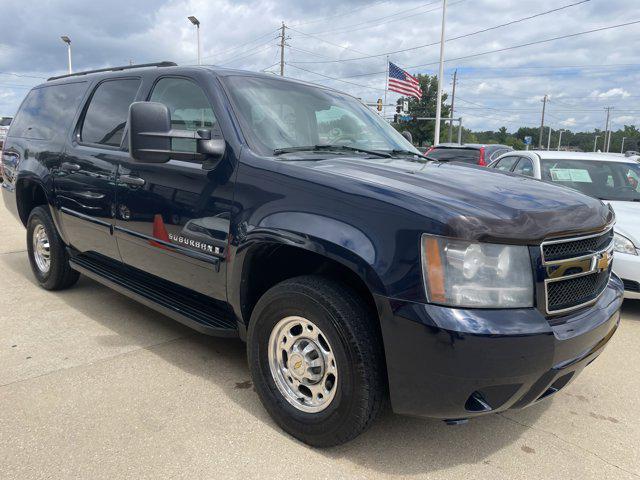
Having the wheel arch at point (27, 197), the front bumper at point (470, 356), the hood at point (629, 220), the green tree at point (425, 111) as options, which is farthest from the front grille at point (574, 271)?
the green tree at point (425, 111)

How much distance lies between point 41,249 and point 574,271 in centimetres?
474

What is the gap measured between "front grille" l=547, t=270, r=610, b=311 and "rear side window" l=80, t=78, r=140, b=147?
10.1 ft

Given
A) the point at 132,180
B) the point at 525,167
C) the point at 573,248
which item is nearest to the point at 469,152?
the point at 525,167

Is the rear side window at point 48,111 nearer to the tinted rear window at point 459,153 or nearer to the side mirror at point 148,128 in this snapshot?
the side mirror at point 148,128

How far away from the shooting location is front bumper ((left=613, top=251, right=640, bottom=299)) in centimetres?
463

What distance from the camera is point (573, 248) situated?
2.40 m

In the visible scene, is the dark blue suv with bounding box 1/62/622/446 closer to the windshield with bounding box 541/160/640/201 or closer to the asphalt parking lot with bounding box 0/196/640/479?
the asphalt parking lot with bounding box 0/196/640/479

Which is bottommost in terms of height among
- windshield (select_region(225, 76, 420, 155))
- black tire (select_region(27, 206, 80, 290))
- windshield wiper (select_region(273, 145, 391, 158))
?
black tire (select_region(27, 206, 80, 290))

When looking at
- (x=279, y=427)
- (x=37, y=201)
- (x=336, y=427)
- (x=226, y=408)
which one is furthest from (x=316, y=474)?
(x=37, y=201)

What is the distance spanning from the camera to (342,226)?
2352 mm

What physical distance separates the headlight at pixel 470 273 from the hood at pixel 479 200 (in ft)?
0.18

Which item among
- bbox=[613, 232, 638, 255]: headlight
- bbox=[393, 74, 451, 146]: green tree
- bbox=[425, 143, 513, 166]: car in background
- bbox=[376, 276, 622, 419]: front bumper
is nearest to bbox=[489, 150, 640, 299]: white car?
bbox=[613, 232, 638, 255]: headlight

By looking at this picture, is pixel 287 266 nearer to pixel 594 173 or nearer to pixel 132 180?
pixel 132 180

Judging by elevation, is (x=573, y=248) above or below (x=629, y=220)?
above
